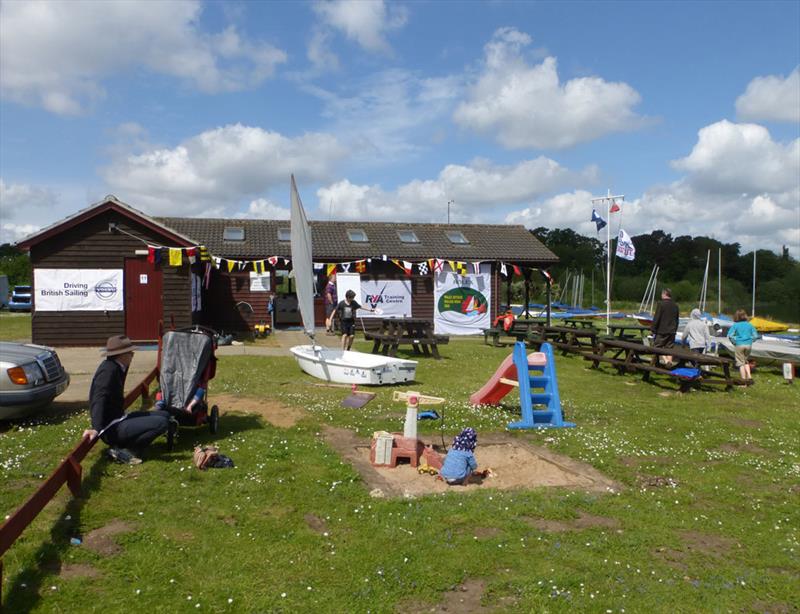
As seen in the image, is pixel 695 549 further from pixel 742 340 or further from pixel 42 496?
pixel 742 340

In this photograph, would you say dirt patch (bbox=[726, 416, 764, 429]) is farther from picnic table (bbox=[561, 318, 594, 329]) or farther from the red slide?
picnic table (bbox=[561, 318, 594, 329])

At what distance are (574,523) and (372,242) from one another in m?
21.6

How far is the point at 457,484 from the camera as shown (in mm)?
6332

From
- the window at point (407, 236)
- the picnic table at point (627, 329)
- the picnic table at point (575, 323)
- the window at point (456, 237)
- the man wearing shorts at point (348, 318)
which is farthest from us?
the window at point (456, 237)

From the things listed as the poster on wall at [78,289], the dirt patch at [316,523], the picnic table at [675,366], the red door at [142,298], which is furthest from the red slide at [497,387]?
the poster on wall at [78,289]

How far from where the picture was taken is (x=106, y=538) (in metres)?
4.79

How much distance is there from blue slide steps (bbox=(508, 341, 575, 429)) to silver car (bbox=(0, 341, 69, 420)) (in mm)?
6144

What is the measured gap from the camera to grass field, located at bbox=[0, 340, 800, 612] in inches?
158

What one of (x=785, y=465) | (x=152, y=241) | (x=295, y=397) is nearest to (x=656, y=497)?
(x=785, y=465)

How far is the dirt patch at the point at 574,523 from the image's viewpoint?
518 cm

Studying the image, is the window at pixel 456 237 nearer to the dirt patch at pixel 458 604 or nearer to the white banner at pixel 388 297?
the white banner at pixel 388 297

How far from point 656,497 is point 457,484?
1.86 meters

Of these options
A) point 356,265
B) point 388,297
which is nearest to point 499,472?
point 356,265

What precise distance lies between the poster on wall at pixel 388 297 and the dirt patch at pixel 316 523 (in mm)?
18631
